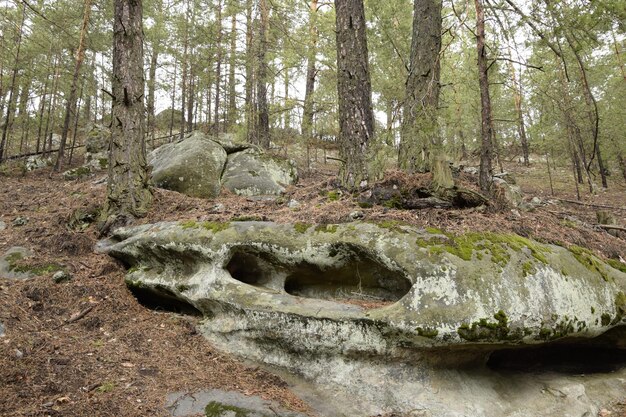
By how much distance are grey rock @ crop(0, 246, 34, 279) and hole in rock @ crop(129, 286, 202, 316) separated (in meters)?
1.56

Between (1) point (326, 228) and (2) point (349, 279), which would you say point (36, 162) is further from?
(2) point (349, 279)

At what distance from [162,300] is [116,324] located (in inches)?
37.0

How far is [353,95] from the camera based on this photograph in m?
6.46

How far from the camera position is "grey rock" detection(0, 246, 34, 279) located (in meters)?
5.57

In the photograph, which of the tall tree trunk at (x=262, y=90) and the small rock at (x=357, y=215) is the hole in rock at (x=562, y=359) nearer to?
the small rock at (x=357, y=215)

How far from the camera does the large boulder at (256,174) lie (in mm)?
9393

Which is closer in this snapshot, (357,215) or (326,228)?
(326,228)

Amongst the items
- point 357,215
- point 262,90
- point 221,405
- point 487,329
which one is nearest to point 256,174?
point 262,90

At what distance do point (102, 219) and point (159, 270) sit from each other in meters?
1.97

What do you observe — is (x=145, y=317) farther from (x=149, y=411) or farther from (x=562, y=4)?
(x=562, y=4)

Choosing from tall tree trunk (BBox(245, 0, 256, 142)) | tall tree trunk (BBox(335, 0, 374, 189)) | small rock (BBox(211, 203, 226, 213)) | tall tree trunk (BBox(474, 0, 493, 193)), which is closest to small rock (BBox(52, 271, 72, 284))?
small rock (BBox(211, 203, 226, 213))

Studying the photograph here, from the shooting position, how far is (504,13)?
6711 mm

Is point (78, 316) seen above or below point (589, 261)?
below

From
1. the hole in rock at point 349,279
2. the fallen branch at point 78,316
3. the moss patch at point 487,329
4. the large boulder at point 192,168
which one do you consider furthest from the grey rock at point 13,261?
the moss patch at point 487,329
